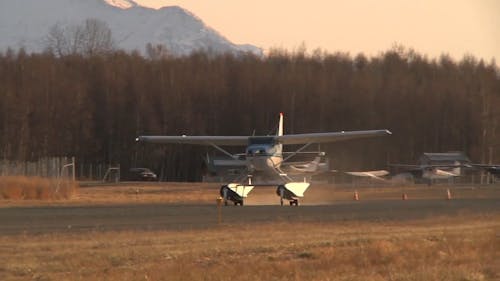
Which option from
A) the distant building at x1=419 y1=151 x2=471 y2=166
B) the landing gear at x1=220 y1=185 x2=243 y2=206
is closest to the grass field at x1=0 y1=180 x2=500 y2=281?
the landing gear at x1=220 y1=185 x2=243 y2=206

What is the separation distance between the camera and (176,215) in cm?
2923

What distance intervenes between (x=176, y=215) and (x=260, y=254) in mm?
12243

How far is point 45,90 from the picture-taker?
8294 centimetres

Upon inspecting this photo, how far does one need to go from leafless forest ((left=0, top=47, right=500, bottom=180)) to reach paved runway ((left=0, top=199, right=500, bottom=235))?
48818 millimetres

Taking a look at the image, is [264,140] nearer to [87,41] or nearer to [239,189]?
[239,189]

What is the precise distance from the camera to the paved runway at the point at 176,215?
2428cm

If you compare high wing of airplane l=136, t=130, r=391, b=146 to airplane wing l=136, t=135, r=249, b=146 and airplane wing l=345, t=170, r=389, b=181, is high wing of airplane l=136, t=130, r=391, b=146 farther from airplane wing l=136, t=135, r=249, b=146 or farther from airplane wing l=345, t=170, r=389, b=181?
airplane wing l=345, t=170, r=389, b=181

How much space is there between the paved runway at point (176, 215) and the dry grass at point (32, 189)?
786 cm

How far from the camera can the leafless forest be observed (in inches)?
3221

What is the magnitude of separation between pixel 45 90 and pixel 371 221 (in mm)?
61475

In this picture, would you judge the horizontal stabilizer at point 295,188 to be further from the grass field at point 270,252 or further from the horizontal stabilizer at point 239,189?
the grass field at point 270,252

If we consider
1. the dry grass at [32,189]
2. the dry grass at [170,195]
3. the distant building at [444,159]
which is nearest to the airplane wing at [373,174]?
the distant building at [444,159]

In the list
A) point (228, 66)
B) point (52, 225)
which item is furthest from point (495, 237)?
point (228, 66)

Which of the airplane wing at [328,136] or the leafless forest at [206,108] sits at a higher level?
the leafless forest at [206,108]
